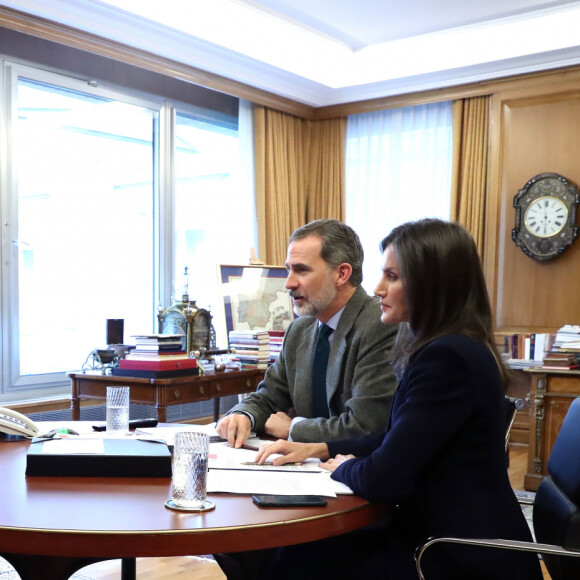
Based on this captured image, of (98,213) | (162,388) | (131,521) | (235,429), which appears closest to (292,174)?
(98,213)

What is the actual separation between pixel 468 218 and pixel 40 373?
Answer: 3427 millimetres

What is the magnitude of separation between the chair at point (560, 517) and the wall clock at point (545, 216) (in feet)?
12.5

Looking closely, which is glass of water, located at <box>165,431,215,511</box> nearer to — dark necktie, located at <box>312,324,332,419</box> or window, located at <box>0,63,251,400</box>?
dark necktie, located at <box>312,324,332,419</box>

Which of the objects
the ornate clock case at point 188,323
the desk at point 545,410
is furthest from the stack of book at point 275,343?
the desk at point 545,410

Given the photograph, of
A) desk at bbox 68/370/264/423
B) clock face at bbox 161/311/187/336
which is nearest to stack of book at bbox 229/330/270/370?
desk at bbox 68/370/264/423

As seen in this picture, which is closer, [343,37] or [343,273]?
[343,273]

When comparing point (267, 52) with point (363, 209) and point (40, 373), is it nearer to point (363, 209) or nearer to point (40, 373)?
point (363, 209)

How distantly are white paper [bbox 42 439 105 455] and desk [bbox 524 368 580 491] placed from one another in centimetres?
328

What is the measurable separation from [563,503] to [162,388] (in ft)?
8.47

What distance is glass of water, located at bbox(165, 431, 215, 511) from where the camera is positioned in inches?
55.7

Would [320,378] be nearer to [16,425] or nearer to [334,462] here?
[334,462]

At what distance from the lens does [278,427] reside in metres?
2.24

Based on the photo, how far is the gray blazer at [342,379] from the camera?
7.02 ft

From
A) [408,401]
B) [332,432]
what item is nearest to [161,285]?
[332,432]
